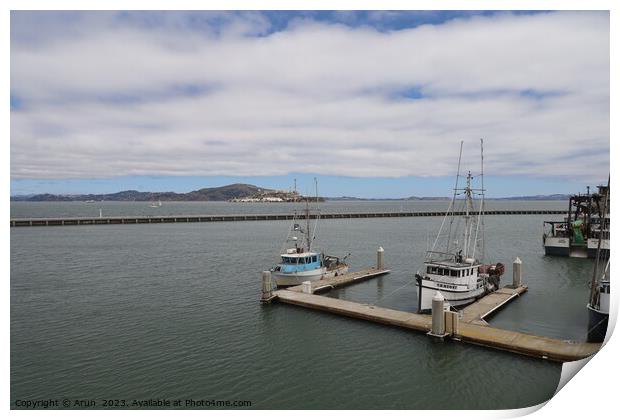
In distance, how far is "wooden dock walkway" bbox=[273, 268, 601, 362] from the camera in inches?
622

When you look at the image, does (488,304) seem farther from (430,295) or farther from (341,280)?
(341,280)

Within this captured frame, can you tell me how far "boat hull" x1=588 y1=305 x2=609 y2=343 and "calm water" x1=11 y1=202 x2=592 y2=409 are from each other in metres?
2.96

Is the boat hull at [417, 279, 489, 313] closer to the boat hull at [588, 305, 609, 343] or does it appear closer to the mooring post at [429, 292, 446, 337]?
the mooring post at [429, 292, 446, 337]

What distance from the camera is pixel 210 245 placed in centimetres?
5859

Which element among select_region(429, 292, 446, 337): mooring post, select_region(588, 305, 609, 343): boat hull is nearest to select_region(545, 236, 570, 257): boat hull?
select_region(588, 305, 609, 343): boat hull

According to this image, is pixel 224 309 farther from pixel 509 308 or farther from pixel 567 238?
pixel 567 238

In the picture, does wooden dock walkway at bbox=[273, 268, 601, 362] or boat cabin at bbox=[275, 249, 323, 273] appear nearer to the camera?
wooden dock walkway at bbox=[273, 268, 601, 362]

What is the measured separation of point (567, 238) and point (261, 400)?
4604cm

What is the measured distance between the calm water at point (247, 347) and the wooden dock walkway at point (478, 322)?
1.33 feet

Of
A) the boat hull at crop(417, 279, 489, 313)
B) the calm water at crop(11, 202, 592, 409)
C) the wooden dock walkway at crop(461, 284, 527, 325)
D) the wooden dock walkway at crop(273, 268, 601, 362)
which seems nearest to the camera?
the calm water at crop(11, 202, 592, 409)

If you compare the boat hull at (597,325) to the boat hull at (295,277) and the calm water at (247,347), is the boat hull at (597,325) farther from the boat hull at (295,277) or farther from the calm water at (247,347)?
the boat hull at (295,277)

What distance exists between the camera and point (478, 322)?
19.7 metres

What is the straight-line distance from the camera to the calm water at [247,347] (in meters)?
14.0
